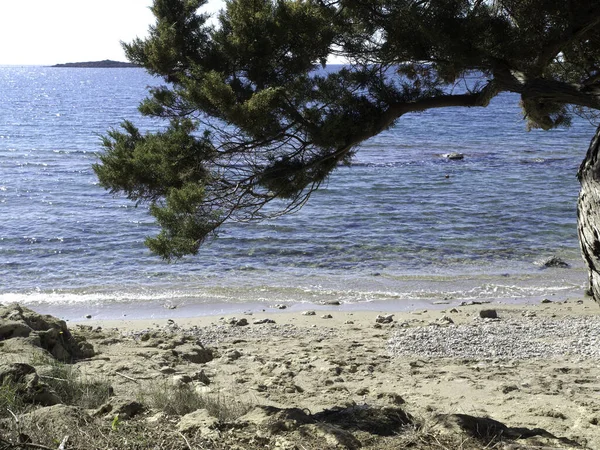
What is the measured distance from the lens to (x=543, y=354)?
9406 mm

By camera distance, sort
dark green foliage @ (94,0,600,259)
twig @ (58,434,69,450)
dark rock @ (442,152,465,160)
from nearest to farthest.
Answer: twig @ (58,434,69,450), dark green foliage @ (94,0,600,259), dark rock @ (442,152,465,160)

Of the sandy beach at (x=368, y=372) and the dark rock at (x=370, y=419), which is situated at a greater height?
the dark rock at (x=370, y=419)

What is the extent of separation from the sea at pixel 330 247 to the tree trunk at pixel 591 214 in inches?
241

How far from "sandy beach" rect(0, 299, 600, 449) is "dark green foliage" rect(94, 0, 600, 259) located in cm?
197

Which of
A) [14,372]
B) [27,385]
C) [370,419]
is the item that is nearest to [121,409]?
[27,385]

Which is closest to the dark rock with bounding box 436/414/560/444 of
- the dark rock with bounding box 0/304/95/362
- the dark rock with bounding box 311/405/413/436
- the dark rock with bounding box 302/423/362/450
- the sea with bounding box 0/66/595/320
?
the dark rock with bounding box 311/405/413/436

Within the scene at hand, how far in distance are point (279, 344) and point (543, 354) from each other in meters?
3.75

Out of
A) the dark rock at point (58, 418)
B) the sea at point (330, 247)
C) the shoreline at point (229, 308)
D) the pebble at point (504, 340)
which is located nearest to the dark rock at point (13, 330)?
the sea at point (330, 247)

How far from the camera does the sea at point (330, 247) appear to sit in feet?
45.4

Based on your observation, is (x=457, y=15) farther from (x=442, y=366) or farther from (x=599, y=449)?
(x=442, y=366)

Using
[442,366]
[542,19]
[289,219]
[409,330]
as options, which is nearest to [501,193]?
[289,219]

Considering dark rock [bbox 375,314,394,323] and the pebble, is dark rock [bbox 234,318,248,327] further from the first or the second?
the pebble

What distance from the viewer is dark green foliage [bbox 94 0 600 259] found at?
5949 mm

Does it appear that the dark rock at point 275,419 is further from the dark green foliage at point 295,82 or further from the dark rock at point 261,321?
the dark rock at point 261,321
